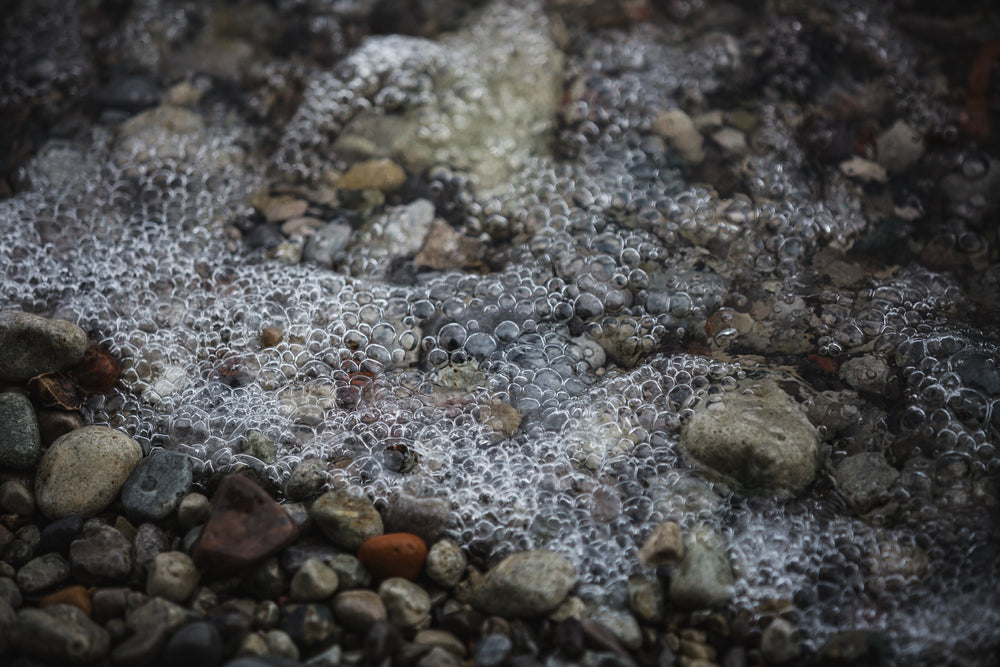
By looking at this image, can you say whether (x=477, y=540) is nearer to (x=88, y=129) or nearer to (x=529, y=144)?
(x=529, y=144)

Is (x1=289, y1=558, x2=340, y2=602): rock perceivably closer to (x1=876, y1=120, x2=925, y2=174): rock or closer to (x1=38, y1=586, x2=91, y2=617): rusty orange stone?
(x1=38, y1=586, x2=91, y2=617): rusty orange stone

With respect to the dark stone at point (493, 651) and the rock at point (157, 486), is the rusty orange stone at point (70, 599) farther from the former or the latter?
the dark stone at point (493, 651)

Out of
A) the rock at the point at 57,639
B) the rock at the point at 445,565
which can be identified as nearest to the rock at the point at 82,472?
the rock at the point at 57,639

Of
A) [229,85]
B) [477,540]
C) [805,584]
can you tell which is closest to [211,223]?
[229,85]

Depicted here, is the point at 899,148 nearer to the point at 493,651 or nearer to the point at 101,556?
the point at 493,651

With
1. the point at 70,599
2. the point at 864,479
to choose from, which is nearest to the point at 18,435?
the point at 70,599
